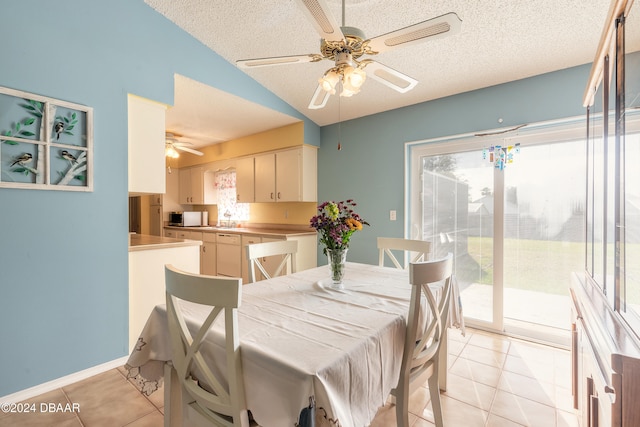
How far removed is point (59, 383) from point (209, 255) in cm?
265

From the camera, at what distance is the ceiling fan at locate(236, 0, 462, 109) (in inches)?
46.3

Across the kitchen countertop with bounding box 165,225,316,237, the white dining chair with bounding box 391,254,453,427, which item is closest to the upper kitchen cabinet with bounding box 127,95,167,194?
the kitchen countertop with bounding box 165,225,316,237

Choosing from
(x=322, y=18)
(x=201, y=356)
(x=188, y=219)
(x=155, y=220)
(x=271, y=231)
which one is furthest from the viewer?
(x=155, y=220)

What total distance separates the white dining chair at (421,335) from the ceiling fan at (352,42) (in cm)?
95

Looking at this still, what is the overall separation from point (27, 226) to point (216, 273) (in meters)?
2.76

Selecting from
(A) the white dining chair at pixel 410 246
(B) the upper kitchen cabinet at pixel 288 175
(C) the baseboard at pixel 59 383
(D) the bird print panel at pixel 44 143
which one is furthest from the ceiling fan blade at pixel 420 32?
(C) the baseboard at pixel 59 383

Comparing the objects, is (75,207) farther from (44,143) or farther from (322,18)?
(322,18)

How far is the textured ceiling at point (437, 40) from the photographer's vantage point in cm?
198

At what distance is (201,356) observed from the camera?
1088mm

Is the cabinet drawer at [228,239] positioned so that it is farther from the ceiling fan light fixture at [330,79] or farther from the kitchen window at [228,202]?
the ceiling fan light fixture at [330,79]

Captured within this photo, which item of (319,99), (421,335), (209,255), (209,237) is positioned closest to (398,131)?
(319,99)

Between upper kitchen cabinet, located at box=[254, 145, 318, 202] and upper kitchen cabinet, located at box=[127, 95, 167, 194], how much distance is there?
1747 millimetres

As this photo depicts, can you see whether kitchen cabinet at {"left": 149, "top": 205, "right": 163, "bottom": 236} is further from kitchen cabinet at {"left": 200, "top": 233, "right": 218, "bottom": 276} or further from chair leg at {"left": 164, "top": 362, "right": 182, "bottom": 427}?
chair leg at {"left": 164, "top": 362, "right": 182, "bottom": 427}

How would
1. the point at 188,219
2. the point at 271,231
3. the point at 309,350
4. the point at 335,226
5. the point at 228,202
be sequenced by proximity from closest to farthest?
the point at 309,350, the point at 335,226, the point at 271,231, the point at 188,219, the point at 228,202
